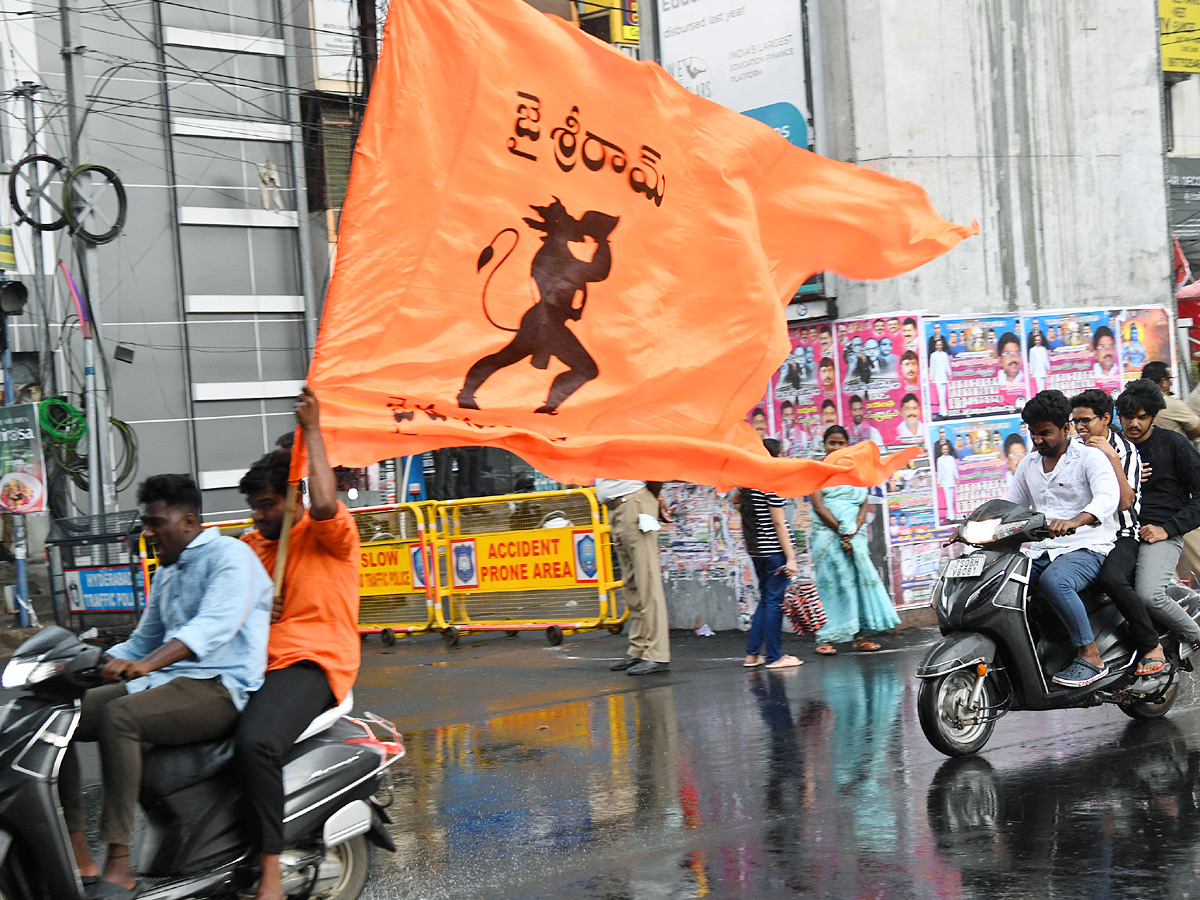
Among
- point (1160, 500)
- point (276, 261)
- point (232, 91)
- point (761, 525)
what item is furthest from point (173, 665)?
point (232, 91)

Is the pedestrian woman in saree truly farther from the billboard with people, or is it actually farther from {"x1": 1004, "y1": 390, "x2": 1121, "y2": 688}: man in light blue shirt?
{"x1": 1004, "y1": 390, "x2": 1121, "y2": 688}: man in light blue shirt

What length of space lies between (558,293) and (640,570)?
5787mm

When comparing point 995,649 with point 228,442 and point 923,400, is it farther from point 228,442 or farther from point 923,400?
point 228,442

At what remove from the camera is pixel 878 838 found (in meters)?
5.49

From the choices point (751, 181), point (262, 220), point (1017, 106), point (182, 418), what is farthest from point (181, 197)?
point (751, 181)

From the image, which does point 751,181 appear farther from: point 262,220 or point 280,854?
point 262,220

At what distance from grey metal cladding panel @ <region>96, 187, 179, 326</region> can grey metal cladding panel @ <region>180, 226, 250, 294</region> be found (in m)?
0.41

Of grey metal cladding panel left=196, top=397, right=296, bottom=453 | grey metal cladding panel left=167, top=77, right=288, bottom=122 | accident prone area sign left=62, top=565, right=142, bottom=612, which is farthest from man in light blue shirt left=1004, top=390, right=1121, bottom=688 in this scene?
grey metal cladding panel left=167, top=77, right=288, bottom=122

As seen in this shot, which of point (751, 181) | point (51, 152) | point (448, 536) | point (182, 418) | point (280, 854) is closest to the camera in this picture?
point (280, 854)

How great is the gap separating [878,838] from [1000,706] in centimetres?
176

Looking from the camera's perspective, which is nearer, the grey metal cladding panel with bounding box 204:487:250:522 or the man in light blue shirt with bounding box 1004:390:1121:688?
the man in light blue shirt with bounding box 1004:390:1121:688

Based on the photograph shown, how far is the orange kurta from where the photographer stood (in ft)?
15.6

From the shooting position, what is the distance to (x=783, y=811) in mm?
6070

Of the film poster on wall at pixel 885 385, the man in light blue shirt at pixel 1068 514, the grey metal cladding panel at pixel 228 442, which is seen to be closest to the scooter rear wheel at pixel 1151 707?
the man in light blue shirt at pixel 1068 514
